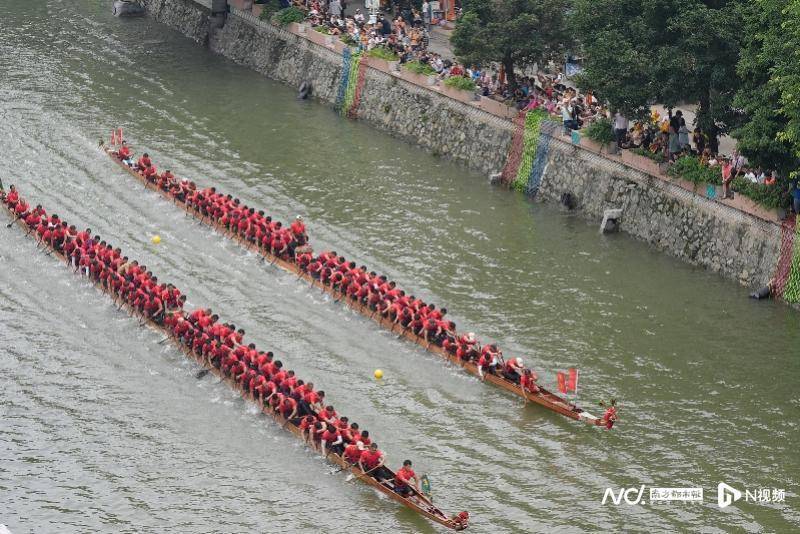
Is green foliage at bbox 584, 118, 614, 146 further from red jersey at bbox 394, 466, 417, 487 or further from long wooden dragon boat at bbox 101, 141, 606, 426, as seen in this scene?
red jersey at bbox 394, 466, 417, 487

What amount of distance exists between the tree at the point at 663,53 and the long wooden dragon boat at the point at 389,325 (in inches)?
459

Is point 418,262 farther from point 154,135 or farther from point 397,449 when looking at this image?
point 154,135

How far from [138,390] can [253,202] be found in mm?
14265

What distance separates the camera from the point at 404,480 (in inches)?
1438

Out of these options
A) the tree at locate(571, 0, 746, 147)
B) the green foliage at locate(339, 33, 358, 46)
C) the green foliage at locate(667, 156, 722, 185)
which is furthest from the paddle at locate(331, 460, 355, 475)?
the green foliage at locate(339, 33, 358, 46)

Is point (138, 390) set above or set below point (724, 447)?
below

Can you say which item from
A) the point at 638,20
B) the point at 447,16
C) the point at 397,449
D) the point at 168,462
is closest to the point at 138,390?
the point at 168,462

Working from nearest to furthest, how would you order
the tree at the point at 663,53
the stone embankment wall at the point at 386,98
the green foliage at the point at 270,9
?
the tree at the point at 663,53 < the stone embankment wall at the point at 386,98 < the green foliage at the point at 270,9

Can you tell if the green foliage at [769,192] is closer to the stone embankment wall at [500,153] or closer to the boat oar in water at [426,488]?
the stone embankment wall at [500,153]

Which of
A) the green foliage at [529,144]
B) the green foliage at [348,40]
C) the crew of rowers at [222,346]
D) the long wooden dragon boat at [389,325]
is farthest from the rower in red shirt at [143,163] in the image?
the green foliage at [529,144]

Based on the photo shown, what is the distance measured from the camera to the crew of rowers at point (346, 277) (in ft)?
139

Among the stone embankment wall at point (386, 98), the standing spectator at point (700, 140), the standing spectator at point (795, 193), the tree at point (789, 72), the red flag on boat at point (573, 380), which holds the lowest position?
the red flag on boat at point (573, 380)

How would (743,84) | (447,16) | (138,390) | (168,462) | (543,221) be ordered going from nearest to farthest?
(168,462), (138,390), (743,84), (543,221), (447,16)

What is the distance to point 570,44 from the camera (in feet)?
189
